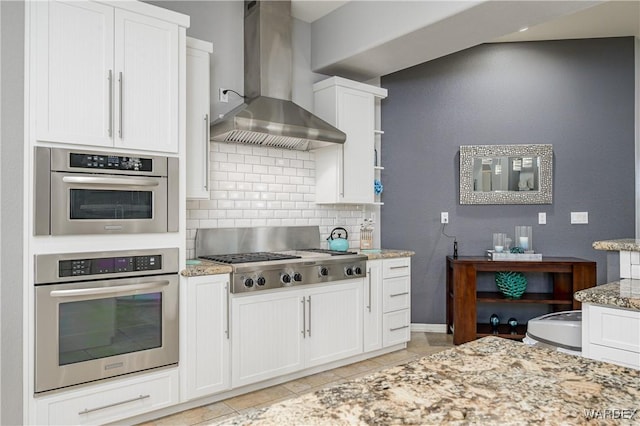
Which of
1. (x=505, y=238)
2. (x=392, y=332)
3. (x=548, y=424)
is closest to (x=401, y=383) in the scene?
(x=548, y=424)

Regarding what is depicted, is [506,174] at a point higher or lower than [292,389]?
higher

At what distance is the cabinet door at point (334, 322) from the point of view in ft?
11.3

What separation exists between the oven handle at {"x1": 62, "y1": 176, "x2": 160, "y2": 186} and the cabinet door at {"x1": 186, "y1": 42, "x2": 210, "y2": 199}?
447mm

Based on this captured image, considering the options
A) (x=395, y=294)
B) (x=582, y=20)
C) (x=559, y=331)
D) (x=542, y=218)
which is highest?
(x=582, y=20)

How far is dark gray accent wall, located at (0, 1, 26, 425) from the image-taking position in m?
2.29

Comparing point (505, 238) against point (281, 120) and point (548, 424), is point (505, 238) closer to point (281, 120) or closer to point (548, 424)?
point (281, 120)

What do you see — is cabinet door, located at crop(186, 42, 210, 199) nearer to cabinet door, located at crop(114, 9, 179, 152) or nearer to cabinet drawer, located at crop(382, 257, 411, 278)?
cabinet door, located at crop(114, 9, 179, 152)

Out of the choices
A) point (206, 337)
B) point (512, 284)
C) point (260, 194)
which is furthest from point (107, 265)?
point (512, 284)

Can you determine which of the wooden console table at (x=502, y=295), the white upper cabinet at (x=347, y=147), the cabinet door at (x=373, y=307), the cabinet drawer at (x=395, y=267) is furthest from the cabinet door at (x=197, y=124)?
the wooden console table at (x=502, y=295)

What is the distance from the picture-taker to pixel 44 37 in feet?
7.79

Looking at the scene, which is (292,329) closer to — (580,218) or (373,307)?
(373,307)

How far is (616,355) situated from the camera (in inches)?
73.7

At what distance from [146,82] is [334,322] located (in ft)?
7.24

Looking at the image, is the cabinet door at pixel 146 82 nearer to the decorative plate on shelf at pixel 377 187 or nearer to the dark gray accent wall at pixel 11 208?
the dark gray accent wall at pixel 11 208
